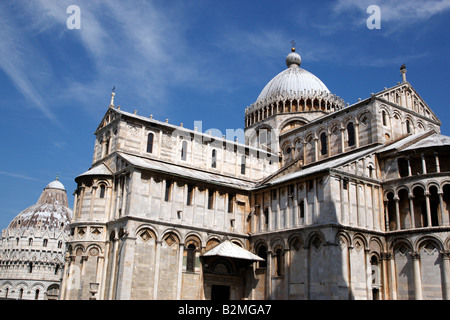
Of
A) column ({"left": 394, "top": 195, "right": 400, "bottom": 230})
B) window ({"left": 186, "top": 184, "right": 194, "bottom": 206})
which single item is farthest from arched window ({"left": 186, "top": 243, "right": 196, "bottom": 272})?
column ({"left": 394, "top": 195, "right": 400, "bottom": 230})

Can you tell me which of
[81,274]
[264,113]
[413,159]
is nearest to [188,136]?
[264,113]

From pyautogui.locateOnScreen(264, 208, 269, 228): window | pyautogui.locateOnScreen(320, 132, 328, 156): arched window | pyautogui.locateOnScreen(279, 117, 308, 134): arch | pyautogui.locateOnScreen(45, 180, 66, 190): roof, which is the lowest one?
pyautogui.locateOnScreen(264, 208, 269, 228): window

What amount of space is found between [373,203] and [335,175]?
402cm

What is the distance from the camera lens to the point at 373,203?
3130cm

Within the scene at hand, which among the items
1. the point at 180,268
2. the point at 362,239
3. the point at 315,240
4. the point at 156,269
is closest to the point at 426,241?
the point at 362,239

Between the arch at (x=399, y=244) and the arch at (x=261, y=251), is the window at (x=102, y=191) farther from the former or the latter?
the arch at (x=399, y=244)

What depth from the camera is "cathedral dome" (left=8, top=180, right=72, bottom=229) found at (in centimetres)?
9188

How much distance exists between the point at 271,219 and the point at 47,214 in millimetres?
74011

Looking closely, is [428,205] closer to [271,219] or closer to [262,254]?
[271,219]

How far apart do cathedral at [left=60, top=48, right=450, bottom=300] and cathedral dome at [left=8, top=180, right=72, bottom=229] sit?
200 feet

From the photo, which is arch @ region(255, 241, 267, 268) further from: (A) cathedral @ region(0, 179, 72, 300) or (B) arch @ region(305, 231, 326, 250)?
(A) cathedral @ region(0, 179, 72, 300)

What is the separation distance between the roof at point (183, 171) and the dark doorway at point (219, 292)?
771cm

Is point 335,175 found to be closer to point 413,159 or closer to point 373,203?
point 373,203

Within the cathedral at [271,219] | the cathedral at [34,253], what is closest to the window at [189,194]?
the cathedral at [271,219]
